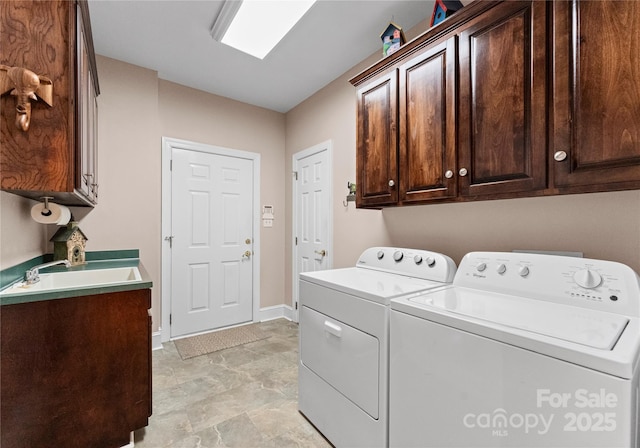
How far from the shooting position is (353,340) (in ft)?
4.74

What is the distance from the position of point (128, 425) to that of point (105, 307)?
655 millimetres

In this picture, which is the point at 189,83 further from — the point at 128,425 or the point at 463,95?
the point at 128,425

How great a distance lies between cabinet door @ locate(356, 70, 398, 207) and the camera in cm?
183

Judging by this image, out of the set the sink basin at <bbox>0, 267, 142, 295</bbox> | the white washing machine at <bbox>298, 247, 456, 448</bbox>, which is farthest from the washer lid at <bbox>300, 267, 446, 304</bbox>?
the sink basin at <bbox>0, 267, 142, 295</bbox>

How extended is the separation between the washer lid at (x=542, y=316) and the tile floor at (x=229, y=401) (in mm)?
1168

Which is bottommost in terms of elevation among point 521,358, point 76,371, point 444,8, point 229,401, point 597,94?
point 229,401

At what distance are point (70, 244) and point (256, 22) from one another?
2.21 metres

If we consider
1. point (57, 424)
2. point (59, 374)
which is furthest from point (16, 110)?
point (57, 424)

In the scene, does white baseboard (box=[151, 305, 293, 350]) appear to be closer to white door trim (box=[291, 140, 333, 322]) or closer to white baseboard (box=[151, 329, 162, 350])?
white door trim (box=[291, 140, 333, 322])

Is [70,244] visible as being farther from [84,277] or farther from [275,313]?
[275,313]

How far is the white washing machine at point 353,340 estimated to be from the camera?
4.34 feet

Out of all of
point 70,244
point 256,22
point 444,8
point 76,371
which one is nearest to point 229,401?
point 76,371

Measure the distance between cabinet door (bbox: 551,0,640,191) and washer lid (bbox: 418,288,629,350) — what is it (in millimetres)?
474

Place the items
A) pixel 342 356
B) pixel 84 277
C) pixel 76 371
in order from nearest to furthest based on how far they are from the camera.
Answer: pixel 76 371
pixel 342 356
pixel 84 277
